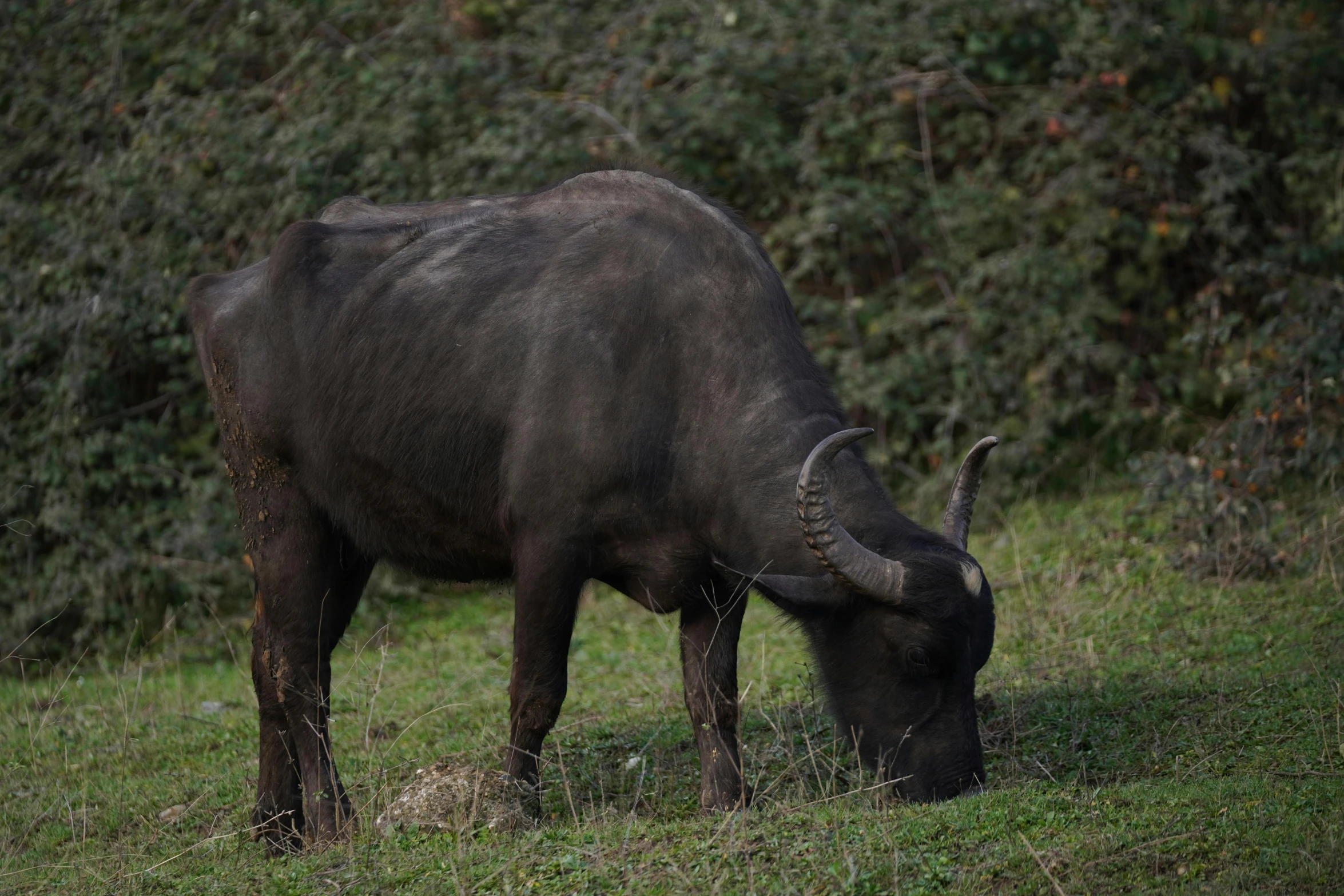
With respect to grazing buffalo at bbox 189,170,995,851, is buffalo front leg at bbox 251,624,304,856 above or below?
below

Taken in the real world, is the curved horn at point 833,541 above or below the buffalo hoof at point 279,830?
above

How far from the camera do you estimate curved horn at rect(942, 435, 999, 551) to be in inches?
193

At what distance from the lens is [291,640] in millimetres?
5480

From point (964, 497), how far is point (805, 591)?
79 cm

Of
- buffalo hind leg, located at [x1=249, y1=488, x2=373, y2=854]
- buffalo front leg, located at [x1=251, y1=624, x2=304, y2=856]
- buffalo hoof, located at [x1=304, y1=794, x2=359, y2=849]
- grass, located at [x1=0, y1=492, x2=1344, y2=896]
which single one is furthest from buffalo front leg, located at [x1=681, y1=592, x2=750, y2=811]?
buffalo front leg, located at [x1=251, y1=624, x2=304, y2=856]

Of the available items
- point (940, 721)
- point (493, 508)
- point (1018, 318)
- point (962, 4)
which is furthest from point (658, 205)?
point (962, 4)

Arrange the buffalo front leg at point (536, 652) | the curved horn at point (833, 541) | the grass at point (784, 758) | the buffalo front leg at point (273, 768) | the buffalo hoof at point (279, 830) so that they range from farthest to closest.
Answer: the buffalo front leg at point (273, 768), the buffalo hoof at point (279, 830), the buffalo front leg at point (536, 652), the curved horn at point (833, 541), the grass at point (784, 758)

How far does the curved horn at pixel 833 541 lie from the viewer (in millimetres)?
4465

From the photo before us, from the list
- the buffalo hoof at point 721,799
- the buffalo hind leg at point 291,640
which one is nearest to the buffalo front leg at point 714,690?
the buffalo hoof at point 721,799

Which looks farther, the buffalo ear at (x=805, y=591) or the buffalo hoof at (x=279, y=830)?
the buffalo hoof at (x=279, y=830)

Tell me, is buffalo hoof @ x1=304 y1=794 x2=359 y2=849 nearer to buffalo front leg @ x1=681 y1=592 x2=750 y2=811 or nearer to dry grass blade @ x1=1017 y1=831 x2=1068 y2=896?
buffalo front leg @ x1=681 y1=592 x2=750 y2=811

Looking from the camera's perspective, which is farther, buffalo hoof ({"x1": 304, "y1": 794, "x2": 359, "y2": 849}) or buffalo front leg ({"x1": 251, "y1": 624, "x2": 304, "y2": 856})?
buffalo front leg ({"x1": 251, "y1": 624, "x2": 304, "y2": 856})

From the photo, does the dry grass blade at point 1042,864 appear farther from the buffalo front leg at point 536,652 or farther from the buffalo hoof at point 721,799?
the buffalo front leg at point 536,652

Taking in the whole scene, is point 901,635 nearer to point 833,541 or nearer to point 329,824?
point 833,541
